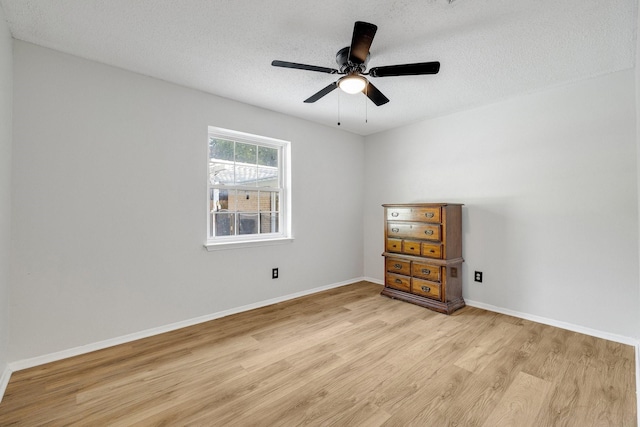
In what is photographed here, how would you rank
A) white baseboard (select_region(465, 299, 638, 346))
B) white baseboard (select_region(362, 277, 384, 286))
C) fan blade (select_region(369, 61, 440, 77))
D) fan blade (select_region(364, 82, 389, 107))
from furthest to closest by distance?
1. white baseboard (select_region(362, 277, 384, 286))
2. white baseboard (select_region(465, 299, 638, 346))
3. fan blade (select_region(364, 82, 389, 107))
4. fan blade (select_region(369, 61, 440, 77))

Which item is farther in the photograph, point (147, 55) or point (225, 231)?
point (225, 231)

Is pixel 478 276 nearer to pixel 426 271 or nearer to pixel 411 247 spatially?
pixel 426 271

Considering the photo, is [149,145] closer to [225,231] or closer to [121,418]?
[225,231]

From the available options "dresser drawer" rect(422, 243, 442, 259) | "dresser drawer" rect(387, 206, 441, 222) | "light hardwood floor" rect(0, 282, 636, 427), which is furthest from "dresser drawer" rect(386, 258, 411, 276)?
"light hardwood floor" rect(0, 282, 636, 427)

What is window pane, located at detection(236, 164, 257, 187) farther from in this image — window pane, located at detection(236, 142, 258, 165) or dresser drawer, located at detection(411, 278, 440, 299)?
dresser drawer, located at detection(411, 278, 440, 299)

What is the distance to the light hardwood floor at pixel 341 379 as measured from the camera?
5.16ft

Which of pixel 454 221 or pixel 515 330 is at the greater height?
pixel 454 221

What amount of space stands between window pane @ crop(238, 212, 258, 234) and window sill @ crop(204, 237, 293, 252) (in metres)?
0.19

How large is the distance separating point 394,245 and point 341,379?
2.03 m

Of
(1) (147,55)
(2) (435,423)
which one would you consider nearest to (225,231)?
(1) (147,55)

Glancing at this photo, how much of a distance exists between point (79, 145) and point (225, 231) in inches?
57.6

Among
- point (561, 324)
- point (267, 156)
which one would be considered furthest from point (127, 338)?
point (561, 324)

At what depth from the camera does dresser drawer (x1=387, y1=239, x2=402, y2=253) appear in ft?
11.7

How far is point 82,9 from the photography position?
5.77 ft
